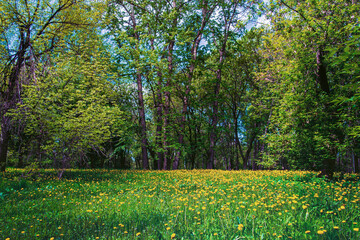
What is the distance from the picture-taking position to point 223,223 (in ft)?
11.4

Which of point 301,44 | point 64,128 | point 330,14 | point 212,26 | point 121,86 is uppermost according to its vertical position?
point 212,26

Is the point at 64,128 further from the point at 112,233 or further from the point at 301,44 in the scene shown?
the point at 301,44

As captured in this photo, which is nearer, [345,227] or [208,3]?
[345,227]

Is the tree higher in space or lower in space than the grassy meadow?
higher

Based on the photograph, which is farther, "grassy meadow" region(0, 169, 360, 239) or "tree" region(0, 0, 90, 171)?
"tree" region(0, 0, 90, 171)

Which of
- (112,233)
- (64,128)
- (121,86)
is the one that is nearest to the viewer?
(112,233)

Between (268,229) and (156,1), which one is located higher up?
(156,1)

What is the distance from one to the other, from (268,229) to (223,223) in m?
0.70

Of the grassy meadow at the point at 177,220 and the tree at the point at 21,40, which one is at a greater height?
the tree at the point at 21,40

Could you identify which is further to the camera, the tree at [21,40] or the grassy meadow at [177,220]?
the tree at [21,40]

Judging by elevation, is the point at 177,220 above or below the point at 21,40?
below

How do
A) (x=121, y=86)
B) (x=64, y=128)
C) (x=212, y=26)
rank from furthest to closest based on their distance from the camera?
(x=121, y=86) < (x=212, y=26) < (x=64, y=128)

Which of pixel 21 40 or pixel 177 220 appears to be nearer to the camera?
pixel 177 220

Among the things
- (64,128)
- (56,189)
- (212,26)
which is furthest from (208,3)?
(56,189)
